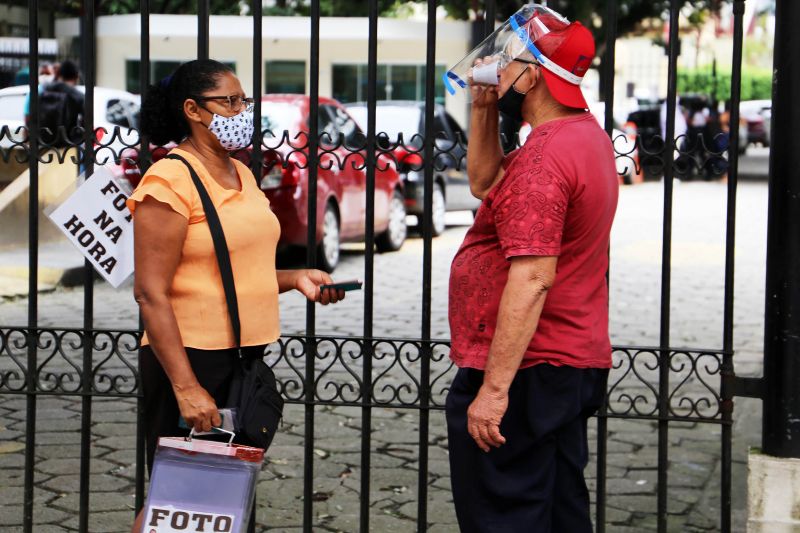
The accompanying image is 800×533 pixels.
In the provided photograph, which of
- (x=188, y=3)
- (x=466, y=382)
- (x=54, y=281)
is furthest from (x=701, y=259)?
(x=188, y=3)

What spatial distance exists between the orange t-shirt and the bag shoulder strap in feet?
0.05

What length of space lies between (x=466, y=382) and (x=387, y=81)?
23.4 m

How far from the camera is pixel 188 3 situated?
2680 centimetres

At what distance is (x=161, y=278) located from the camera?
3.49 m

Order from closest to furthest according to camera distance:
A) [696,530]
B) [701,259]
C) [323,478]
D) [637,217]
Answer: [696,530] → [323,478] → [701,259] → [637,217]

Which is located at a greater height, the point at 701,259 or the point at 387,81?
the point at 387,81

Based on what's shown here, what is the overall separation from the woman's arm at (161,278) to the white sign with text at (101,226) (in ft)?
2.90

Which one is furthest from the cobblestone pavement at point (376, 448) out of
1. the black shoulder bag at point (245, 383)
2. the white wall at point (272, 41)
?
the white wall at point (272, 41)

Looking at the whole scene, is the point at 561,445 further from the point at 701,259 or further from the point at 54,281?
the point at 701,259

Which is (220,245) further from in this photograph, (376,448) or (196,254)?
(376,448)

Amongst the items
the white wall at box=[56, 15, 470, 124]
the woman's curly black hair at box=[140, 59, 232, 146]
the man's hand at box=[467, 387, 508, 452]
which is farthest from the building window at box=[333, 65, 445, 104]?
the man's hand at box=[467, 387, 508, 452]

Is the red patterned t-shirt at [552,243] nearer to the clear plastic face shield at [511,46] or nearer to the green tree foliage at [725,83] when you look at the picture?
the clear plastic face shield at [511,46]

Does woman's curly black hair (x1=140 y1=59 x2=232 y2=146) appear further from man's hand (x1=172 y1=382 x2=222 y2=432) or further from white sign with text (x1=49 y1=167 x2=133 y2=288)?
man's hand (x1=172 y1=382 x2=222 y2=432)

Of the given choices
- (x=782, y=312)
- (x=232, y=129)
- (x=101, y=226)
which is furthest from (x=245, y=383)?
(x=782, y=312)
